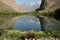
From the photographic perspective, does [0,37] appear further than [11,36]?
No

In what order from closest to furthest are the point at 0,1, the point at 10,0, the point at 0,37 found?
the point at 0,37 → the point at 0,1 → the point at 10,0

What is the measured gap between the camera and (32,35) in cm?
1698

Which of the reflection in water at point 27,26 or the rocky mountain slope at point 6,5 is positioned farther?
the rocky mountain slope at point 6,5

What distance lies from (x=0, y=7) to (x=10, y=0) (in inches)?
1739

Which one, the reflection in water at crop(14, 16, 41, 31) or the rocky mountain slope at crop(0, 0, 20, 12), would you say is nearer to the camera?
the reflection in water at crop(14, 16, 41, 31)

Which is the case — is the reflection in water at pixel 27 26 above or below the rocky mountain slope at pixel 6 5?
above

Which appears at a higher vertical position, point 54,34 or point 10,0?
point 54,34

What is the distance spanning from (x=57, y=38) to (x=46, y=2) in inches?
5966

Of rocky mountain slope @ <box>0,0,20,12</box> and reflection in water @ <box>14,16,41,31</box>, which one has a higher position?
reflection in water @ <box>14,16,41,31</box>

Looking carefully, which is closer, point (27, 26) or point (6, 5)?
point (27, 26)

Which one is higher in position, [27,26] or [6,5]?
[27,26]

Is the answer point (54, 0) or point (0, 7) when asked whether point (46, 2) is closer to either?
point (54, 0)

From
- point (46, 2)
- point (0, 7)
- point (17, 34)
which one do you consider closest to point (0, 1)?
point (0, 7)

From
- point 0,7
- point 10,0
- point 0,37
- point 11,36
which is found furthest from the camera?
point 10,0
